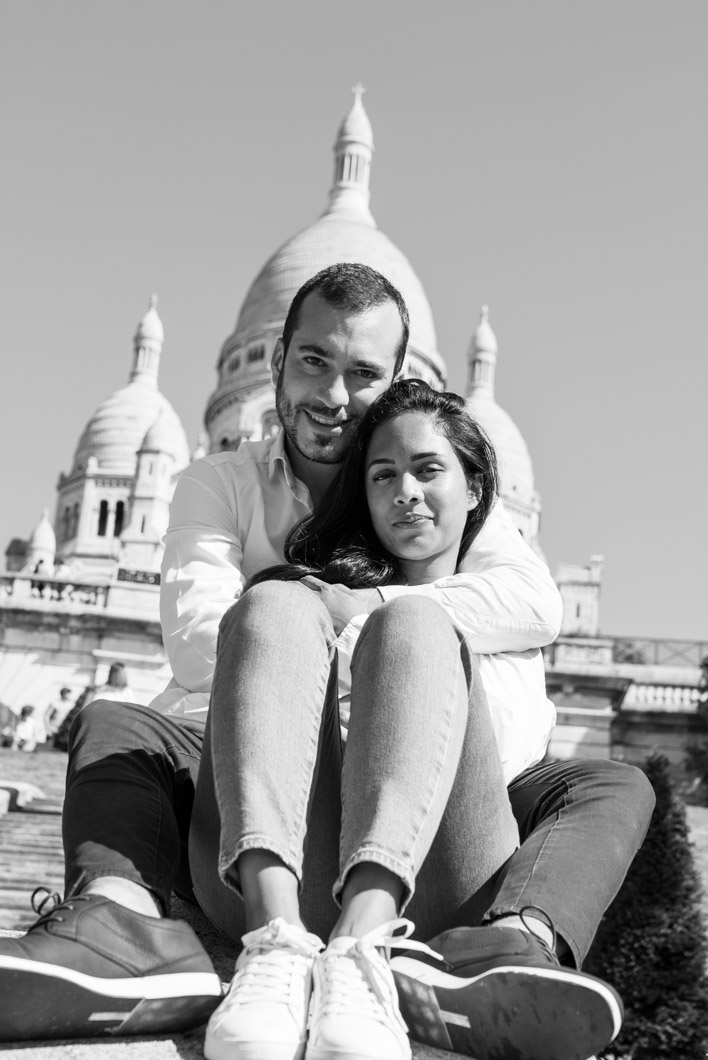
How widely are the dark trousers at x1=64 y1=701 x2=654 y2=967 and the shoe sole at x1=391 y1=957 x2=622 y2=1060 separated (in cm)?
22

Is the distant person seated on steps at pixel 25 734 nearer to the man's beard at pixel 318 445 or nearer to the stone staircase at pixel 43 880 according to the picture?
the stone staircase at pixel 43 880

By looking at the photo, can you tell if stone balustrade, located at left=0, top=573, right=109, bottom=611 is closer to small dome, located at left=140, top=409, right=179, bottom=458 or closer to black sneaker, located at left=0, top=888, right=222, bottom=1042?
black sneaker, located at left=0, top=888, right=222, bottom=1042

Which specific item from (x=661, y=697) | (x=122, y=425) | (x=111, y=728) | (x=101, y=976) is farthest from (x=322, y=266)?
(x=101, y=976)

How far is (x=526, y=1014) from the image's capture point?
1.72m

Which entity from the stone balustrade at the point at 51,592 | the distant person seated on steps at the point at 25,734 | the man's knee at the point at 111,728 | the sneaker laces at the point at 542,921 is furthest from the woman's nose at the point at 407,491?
the stone balustrade at the point at 51,592

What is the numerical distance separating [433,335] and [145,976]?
45.7m

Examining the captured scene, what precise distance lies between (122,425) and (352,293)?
46.0 meters

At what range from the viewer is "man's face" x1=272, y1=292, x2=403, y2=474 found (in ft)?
9.62

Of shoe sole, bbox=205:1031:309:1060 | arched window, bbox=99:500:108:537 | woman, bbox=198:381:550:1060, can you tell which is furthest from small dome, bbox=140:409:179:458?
shoe sole, bbox=205:1031:309:1060

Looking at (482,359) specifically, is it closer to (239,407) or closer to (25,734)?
(239,407)

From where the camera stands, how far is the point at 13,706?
17.1 m

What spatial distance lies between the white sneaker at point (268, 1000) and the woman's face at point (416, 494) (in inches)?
38.2

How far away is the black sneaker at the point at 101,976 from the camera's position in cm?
168

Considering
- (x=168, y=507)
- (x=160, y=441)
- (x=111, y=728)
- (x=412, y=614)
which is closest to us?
(x=412, y=614)
